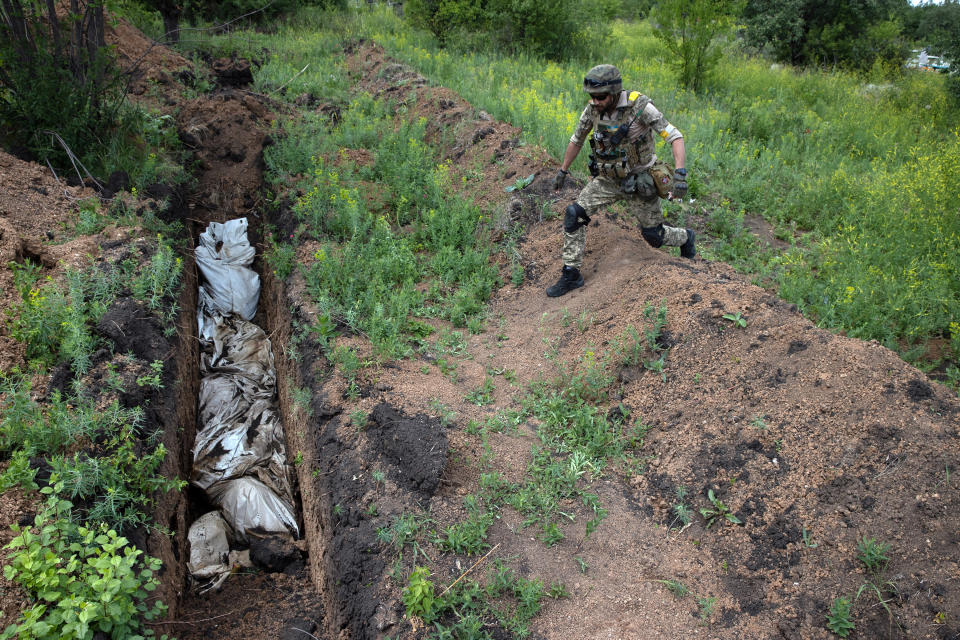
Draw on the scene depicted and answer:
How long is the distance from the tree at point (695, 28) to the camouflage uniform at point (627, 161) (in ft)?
21.5

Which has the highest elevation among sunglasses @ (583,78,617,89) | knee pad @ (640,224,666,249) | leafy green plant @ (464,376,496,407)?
sunglasses @ (583,78,617,89)

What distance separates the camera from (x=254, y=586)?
12.0ft

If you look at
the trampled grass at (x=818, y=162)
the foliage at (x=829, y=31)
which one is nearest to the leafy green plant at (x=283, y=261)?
the trampled grass at (x=818, y=162)

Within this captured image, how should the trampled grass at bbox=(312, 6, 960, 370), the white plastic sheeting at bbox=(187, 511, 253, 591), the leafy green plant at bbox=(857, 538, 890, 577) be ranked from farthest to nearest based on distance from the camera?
the trampled grass at bbox=(312, 6, 960, 370) → the white plastic sheeting at bbox=(187, 511, 253, 591) → the leafy green plant at bbox=(857, 538, 890, 577)

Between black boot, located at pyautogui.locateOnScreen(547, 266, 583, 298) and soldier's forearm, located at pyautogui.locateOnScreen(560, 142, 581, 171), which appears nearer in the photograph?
soldier's forearm, located at pyautogui.locateOnScreen(560, 142, 581, 171)

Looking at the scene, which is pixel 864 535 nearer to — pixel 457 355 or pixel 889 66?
pixel 457 355

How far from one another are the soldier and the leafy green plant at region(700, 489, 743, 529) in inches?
84.6

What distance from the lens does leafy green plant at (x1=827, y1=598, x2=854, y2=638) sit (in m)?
2.49

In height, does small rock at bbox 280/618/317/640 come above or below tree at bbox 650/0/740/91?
below

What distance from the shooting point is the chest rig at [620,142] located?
14.4 feet

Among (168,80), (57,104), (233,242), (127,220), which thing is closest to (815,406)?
(233,242)

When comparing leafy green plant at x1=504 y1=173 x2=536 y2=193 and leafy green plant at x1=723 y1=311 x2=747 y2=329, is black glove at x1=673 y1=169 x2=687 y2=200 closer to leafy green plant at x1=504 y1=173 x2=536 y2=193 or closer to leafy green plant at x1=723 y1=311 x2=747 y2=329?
leafy green plant at x1=723 y1=311 x2=747 y2=329

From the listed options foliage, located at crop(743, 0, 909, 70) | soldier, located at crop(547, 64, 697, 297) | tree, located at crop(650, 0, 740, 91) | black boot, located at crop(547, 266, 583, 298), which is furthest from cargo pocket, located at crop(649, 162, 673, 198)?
foliage, located at crop(743, 0, 909, 70)

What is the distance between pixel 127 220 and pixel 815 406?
5693 millimetres
